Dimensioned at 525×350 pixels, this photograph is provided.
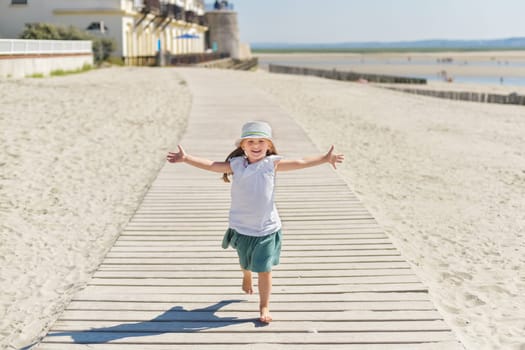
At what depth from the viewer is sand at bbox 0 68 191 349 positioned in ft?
17.7

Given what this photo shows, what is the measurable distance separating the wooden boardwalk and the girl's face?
1.24 m

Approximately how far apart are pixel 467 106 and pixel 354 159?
568 inches

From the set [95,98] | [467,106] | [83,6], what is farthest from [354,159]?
[83,6]

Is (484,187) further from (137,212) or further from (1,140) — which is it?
(1,140)

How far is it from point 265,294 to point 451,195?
594 centimetres

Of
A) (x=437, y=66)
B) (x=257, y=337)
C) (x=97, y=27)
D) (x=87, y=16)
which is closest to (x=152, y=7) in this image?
(x=97, y=27)

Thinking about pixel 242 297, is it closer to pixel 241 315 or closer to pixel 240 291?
pixel 240 291

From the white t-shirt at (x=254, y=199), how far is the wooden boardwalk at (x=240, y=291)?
0.74m

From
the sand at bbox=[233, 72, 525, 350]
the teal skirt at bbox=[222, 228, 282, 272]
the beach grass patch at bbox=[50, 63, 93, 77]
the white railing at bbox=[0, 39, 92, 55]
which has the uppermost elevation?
the white railing at bbox=[0, 39, 92, 55]

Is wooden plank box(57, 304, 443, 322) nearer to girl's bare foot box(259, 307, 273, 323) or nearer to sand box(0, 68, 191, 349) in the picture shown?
girl's bare foot box(259, 307, 273, 323)

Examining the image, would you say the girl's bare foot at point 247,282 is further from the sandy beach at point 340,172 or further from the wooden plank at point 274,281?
the sandy beach at point 340,172

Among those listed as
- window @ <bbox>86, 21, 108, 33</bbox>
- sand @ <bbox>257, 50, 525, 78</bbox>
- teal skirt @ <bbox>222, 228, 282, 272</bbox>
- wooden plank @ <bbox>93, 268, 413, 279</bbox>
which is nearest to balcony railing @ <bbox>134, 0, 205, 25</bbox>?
window @ <bbox>86, 21, 108, 33</bbox>

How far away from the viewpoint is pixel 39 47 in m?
22.6

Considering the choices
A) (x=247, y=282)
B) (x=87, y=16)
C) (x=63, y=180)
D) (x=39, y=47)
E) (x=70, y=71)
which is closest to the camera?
(x=247, y=282)
